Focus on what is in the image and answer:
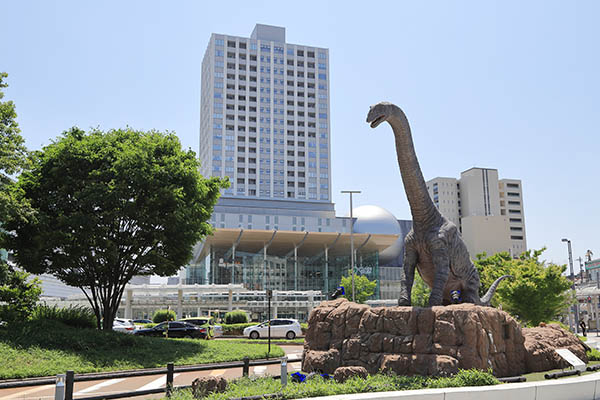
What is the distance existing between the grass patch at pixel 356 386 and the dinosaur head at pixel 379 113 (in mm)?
5916

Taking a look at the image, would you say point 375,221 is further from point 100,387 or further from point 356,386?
point 356,386

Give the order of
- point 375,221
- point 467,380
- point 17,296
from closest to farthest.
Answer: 1. point 467,380
2. point 17,296
3. point 375,221

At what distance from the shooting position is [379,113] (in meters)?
12.3

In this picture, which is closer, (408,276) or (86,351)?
(408,276)

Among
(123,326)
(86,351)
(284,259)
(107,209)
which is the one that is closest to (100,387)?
(86,351)

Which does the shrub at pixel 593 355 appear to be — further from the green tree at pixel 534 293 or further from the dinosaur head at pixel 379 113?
the green tree at pixel 534 293

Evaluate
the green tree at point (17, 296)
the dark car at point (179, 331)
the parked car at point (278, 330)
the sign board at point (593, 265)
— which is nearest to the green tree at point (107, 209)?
the green tree at point (17, 296)

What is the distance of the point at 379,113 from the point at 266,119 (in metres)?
82.1

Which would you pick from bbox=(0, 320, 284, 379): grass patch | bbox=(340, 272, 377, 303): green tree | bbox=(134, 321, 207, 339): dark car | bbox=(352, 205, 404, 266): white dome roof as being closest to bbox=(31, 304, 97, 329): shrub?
bbox=(0, 320, 284, 379): grass patch

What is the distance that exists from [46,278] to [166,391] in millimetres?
82742

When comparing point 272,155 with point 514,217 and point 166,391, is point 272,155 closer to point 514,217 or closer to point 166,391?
point 514,217

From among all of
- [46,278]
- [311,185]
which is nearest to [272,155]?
[311,185]

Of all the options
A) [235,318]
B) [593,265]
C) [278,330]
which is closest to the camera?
[278,330]

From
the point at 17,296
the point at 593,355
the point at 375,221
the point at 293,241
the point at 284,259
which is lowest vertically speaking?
the point at 593,355
